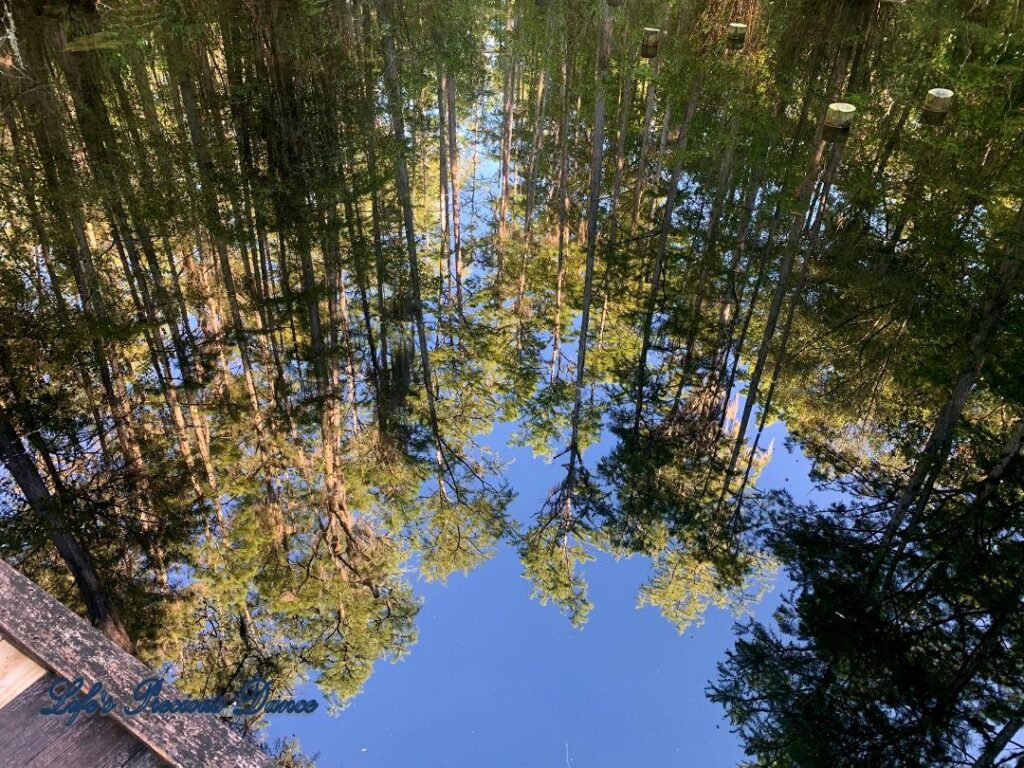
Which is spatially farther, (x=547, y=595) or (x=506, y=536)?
(x=506, y=536)

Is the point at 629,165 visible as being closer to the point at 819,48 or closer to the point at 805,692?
the point at 819,48

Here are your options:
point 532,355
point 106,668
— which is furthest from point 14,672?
point 532,355

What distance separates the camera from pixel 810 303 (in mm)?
6430

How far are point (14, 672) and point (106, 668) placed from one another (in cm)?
29

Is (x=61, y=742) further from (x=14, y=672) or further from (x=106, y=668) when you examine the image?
(x=14, y=672)

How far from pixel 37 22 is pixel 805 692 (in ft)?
37.3

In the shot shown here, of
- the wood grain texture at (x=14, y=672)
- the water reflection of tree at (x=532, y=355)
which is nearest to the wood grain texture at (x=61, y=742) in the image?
the wood grain texture at (x=14, y=672)

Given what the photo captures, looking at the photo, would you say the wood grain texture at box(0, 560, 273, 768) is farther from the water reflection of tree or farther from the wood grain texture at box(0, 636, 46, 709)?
the water reflection of tree

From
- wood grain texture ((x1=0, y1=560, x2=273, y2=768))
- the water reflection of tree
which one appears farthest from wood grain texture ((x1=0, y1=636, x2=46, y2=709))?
the water reflection of tree

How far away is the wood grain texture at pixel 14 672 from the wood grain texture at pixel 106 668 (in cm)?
2

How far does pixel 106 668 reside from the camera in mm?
1785

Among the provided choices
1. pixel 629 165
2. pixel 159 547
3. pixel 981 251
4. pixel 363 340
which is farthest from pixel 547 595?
pixel 629 165

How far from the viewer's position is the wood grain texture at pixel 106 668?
169 centimetres

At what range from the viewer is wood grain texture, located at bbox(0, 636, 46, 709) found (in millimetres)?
1774
